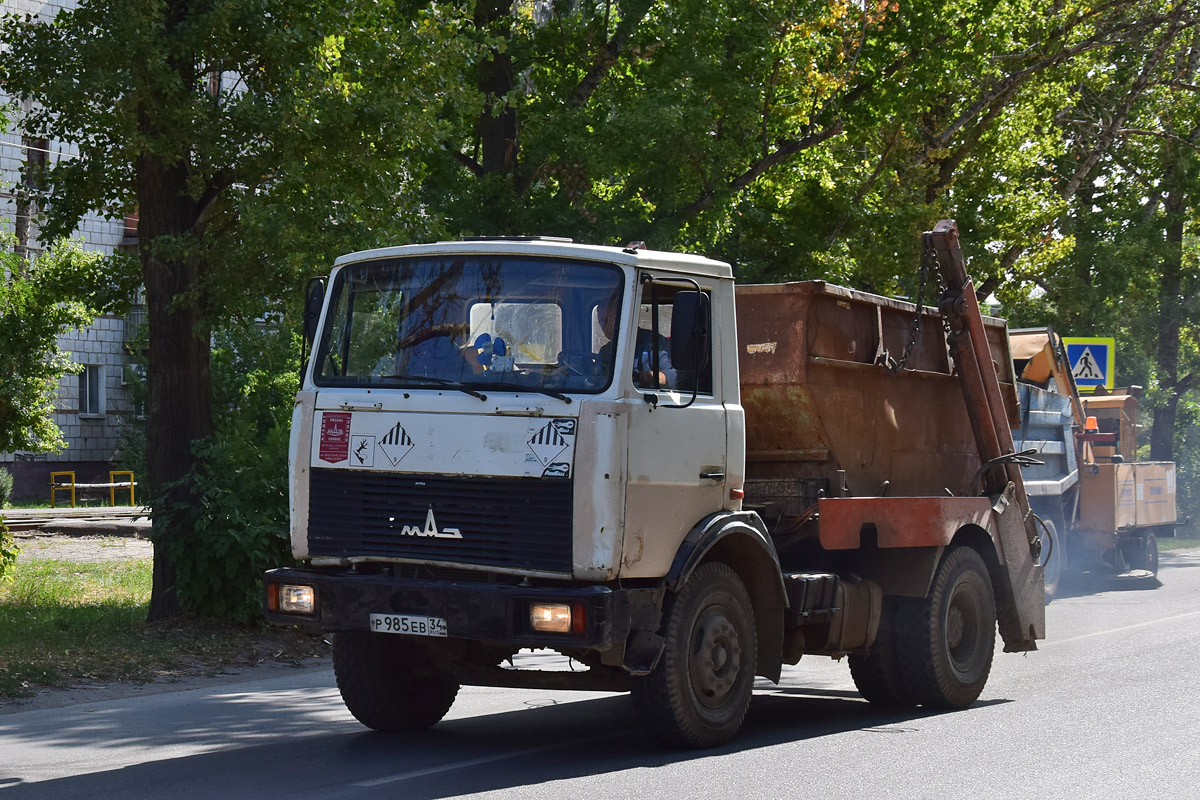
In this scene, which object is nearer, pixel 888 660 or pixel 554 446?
pixel 554 446

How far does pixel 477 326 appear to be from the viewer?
7.55 metres

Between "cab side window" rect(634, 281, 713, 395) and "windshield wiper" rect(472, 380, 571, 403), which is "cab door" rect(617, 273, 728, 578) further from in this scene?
"windshield wiper" rect(472, 380, 571, 403)

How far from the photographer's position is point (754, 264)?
19734 millimetres

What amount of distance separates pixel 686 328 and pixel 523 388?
0.90 meters

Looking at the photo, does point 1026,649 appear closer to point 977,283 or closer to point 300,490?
point 300,490

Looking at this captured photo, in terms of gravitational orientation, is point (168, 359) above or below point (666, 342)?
above

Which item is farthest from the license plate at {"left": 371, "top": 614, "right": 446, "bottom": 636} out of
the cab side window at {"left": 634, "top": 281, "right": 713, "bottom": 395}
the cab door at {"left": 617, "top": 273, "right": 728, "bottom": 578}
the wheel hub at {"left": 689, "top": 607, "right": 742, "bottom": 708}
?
the cab side window at {"left": 634, "top": 281, "right": 713, "bottom": 395}

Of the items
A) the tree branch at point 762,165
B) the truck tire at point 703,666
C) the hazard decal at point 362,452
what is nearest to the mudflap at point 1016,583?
the truck tire at point 703,666

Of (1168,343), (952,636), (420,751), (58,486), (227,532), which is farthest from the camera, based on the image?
(1168,343)

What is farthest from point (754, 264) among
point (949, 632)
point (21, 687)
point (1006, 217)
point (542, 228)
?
point (21, 687)

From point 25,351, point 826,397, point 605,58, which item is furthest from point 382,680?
point 25,351

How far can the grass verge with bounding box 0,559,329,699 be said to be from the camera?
1047cm

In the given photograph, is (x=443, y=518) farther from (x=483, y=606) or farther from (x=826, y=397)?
(x=826, y=397)

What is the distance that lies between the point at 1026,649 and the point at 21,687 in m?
6.93
